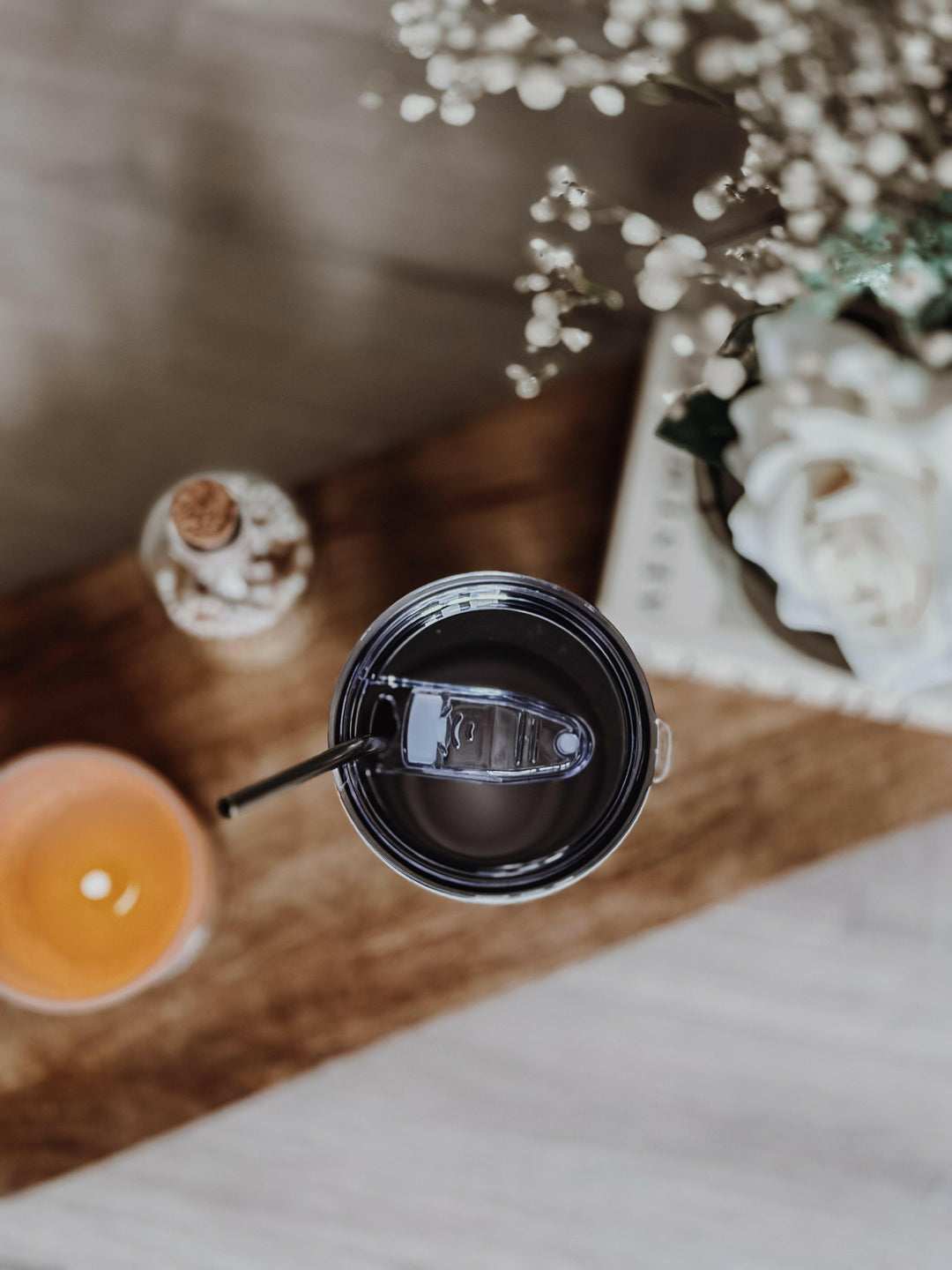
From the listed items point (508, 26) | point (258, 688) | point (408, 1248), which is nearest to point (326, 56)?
point (508, 26)

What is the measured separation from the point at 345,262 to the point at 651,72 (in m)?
0.26

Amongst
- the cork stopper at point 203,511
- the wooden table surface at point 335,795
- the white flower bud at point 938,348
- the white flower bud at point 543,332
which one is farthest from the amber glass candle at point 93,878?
the white flower bud at point 938,348

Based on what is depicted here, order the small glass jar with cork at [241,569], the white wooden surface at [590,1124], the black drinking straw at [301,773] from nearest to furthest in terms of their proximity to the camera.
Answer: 1. the black drinking straw at [301,773]
2. the small glass jar with cork at [241,569]
3. the white wooden surface at [590,1124]

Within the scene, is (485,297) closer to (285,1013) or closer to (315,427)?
(315,427)

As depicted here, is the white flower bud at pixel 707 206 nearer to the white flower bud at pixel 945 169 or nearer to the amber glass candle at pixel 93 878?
the white flower bud at pixel 945 169

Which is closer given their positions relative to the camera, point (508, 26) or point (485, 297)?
point (508, 26)

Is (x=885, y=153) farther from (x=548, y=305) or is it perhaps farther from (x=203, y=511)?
(x=203, y=511)

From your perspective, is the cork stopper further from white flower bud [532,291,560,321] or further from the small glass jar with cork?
white flower bud [532,291,560,321]

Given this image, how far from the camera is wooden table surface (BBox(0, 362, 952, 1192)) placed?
0.54 metres

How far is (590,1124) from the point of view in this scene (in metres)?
0.58

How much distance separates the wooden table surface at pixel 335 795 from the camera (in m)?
0.54

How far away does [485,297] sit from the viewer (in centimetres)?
61

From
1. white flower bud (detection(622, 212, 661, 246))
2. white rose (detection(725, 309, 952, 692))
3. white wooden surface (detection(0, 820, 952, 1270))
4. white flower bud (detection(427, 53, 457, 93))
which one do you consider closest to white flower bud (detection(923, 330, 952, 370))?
white rose (detection(725, 309, 952, 692))

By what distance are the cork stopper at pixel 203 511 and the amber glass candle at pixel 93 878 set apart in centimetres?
14
